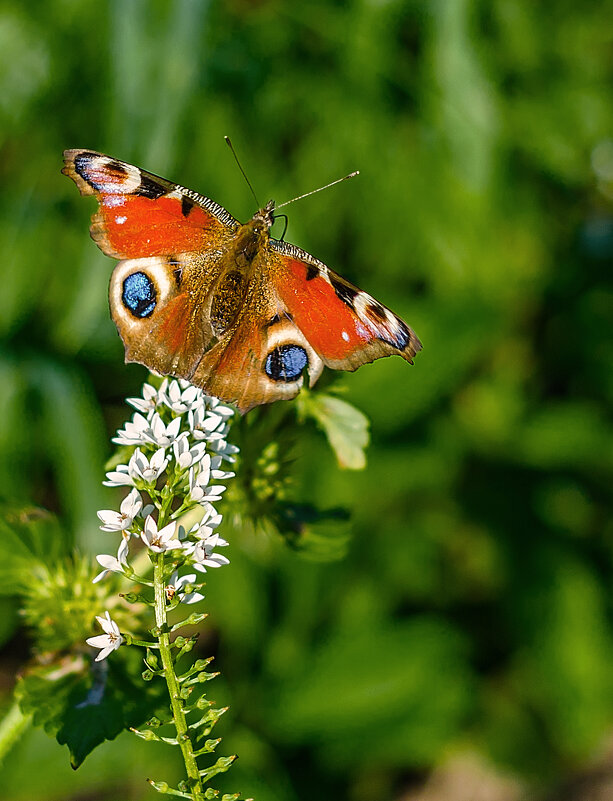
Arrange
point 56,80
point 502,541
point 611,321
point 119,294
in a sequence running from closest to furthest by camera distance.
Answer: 1. point 119,294
2. point 56,80
3. point 502,541
4. point 611,321

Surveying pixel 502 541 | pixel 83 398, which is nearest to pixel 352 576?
pixel 502 541

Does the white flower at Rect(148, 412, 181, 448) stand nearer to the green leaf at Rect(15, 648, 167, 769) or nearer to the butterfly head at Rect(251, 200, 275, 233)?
the green leaf at Rect(15, 648, 167, 769)

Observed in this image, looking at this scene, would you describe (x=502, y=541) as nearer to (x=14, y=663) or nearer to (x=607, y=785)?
(x=607, y=785)

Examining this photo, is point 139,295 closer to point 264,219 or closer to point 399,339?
→ point 264,219

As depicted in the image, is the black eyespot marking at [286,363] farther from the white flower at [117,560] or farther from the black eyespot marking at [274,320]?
the white flower at [117,560]

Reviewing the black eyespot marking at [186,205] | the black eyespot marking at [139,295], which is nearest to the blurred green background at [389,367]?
the black eyespot marking at [186,205]

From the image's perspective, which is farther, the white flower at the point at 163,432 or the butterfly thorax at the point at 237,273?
the butterfly thorax at the point at 237,273
